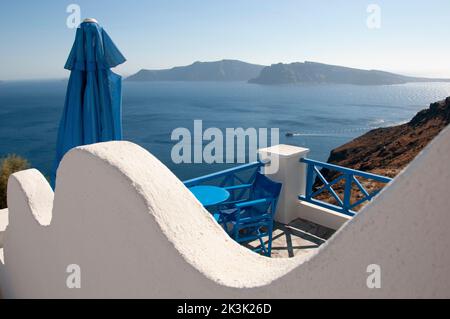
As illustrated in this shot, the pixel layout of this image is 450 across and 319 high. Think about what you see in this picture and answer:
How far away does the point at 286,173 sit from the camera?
5055 millimetres

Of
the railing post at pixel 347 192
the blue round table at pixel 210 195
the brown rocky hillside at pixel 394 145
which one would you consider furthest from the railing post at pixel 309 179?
the brown rocky hillside at pixel 394 145

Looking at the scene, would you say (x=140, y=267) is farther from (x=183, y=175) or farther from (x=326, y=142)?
(x=326, y=142)

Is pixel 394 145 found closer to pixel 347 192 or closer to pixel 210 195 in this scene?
pixel 347 192

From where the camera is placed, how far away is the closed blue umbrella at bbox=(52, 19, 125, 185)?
4277mm

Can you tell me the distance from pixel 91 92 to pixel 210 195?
81.2 inches

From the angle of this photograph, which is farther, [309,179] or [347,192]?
[309,179]

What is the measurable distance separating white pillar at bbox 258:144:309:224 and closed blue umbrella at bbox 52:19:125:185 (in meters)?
2.26

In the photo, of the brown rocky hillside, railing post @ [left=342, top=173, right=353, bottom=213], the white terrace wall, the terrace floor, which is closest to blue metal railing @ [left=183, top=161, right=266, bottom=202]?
the terrace floor

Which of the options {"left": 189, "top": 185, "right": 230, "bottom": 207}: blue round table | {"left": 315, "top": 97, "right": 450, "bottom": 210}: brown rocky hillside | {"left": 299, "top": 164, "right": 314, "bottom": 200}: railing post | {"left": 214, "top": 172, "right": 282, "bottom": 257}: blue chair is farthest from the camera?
{"left": 315, "top": 97, "right": 450, "bottom": 210}: brown rocky hillside

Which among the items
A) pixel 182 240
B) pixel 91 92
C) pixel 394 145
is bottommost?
pixel 394 145

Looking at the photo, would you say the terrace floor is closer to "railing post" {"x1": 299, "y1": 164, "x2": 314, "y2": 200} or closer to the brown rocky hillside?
"railing post" {"x1": 299, "y1": 164, "x2": 314, "y2": 200}

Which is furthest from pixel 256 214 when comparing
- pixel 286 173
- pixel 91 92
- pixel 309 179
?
pixel 91 92

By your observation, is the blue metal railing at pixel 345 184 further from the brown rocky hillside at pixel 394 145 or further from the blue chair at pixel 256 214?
the brown rocky hillside at pixel 394 145
